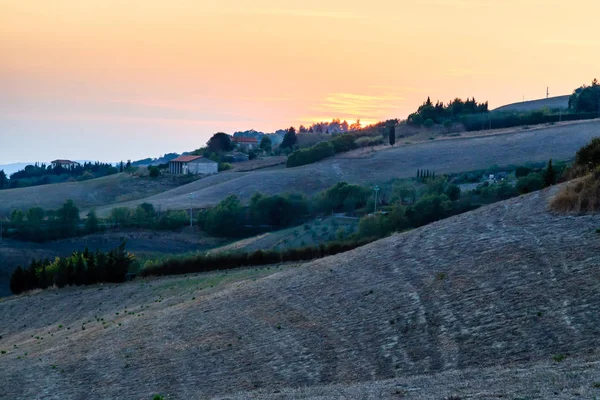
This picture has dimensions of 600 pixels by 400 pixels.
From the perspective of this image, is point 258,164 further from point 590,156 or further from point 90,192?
point 590,156

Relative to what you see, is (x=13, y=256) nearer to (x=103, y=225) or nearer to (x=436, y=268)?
(x=103, y=225)

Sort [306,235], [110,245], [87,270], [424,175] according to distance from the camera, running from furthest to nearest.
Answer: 1. [424,175]
2. [110,245]
3. [306,235]
4. [87,270]

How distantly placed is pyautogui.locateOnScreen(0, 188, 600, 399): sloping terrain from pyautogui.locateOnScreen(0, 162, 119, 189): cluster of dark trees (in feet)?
440

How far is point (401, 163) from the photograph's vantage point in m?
108

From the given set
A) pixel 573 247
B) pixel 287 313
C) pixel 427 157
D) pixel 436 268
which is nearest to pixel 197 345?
pixel 287 313

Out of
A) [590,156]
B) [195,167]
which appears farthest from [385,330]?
[195,167]

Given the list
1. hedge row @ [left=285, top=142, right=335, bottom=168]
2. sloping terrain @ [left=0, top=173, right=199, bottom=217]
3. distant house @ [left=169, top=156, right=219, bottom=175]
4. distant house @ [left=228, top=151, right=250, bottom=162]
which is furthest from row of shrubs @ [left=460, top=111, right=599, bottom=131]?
distant house @ [left=228, top=151, right=250, bottom=162]

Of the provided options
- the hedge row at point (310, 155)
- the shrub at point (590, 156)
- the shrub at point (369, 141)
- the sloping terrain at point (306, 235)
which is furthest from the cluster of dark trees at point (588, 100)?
the shrub at point (590, 156)

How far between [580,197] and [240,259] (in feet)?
87.0

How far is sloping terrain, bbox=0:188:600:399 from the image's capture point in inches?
707

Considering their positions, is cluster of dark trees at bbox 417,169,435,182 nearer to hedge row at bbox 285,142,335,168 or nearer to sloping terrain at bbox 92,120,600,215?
sloping terrain at bbox 92,120,600,215

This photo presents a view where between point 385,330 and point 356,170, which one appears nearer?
point 385,330

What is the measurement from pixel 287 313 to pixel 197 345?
10.1 ft

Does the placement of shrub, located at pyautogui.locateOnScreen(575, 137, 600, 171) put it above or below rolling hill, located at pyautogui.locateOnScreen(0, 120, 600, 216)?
above
